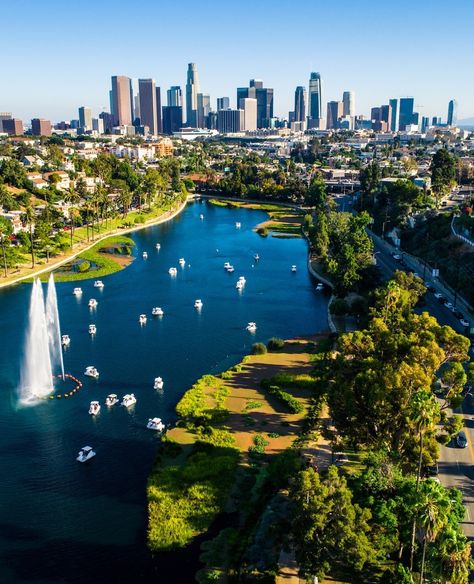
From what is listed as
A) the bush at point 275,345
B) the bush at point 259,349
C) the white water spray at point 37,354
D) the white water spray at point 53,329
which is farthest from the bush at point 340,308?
the white water spray at point 37,354

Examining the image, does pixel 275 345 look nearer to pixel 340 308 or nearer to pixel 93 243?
pixel 340 308

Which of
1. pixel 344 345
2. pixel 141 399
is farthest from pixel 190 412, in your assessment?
A: pixel 344 345

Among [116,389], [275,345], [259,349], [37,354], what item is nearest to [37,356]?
[37,354]

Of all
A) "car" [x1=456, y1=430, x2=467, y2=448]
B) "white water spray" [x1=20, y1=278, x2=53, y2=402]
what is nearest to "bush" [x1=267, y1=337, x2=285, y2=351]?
"white water spray" [x1=20, y1=278, x2=53, y2=402]

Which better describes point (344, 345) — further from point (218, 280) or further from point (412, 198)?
point (412, 198)

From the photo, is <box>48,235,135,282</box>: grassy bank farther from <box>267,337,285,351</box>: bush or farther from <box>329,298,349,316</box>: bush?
<box>329,298,349,316</box>: bush
